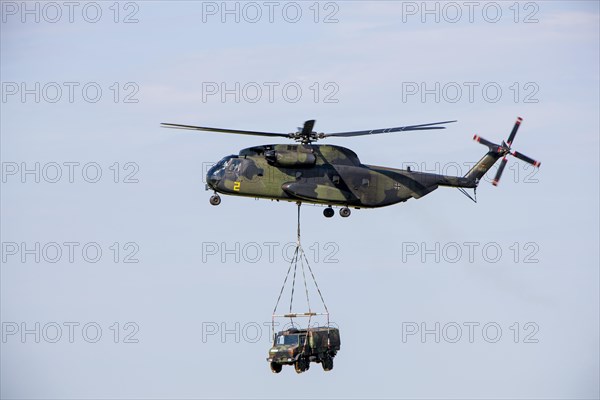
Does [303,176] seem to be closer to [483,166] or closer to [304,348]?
[304,348]

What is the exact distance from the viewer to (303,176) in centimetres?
5141

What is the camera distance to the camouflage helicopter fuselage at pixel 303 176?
5122cm

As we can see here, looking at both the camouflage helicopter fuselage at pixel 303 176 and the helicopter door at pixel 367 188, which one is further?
the helicopter door at pixel 367 188

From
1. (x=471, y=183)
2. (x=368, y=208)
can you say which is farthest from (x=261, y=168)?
(x=471, y=183)

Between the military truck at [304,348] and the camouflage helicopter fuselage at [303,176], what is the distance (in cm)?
535

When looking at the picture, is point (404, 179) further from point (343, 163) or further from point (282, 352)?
point (282, 352)

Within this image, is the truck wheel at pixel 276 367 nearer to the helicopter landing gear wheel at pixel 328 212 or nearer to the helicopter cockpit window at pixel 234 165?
the helicopter landing gear wheel at pixel 328 212

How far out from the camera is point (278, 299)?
159 ft

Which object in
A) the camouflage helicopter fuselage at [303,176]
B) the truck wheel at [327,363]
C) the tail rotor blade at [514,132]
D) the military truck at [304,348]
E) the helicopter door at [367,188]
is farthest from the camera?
the tail rotor blade at [514,132]

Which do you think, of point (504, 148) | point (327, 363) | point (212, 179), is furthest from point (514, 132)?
point (212, 179)

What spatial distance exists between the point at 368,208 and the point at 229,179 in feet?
19.3

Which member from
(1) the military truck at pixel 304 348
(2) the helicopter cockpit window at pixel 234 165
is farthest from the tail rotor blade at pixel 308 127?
(1) the military truck at pixel 304 348

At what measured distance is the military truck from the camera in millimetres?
48594

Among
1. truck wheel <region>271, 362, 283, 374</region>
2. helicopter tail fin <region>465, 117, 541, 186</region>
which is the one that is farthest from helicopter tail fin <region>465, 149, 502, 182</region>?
truck wheel <region>271, 362, 283, 374</region>
